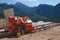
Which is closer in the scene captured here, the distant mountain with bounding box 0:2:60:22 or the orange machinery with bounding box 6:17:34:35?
the orange machinery with bounding box 6:17:34:35

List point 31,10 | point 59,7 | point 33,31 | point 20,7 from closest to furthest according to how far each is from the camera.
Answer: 1. point 33,31
2. point 59,7
3. point 31,10
4. point 20,7

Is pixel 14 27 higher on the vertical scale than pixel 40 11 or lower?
lower

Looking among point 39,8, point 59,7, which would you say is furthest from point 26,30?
point 39,8

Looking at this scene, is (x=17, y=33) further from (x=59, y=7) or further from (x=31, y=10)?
(x=31, y=10)

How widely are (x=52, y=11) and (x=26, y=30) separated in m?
15.5

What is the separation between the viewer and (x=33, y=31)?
11461 mm

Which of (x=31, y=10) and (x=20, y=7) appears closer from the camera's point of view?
(x=31, y=10)

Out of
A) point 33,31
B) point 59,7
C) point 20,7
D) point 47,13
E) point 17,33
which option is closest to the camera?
point 17,33

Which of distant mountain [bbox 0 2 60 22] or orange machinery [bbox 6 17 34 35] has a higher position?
distant mountain [bbox 0 2 60 22]

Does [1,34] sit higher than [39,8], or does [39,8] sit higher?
[39,8]

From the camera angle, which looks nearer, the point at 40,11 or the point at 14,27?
the point at 14,27

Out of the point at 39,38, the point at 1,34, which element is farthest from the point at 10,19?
the point at 39,38

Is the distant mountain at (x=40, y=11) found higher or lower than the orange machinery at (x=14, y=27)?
higher

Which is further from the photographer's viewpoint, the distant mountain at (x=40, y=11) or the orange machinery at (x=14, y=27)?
the distant mountain at (x=40, y=11)
